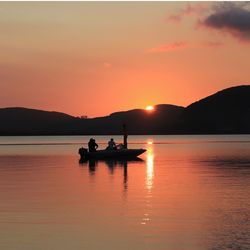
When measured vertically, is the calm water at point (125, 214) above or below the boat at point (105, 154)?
below

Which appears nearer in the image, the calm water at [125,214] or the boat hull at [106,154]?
the calm water at [125,214]

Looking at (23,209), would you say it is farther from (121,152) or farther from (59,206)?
(121,152)

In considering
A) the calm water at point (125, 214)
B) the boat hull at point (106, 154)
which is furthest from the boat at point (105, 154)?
the calm water at point (125, 214)

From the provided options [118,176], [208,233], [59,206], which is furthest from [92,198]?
[118,176]

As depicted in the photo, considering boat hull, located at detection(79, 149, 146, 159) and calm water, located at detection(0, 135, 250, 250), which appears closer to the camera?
calm water, located at detection(0, 135, 250, 250)

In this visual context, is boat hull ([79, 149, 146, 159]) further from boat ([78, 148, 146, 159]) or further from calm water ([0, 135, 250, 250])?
calm water ([0, 135, 250, 250])

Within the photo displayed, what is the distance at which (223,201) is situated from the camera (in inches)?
1086

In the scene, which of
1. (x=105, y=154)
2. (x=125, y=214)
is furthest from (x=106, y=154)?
(x=125, y=214)

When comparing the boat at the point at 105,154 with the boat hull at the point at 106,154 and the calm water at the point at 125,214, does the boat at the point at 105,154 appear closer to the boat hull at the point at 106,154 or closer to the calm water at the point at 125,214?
the boat hull at the point at 106,154

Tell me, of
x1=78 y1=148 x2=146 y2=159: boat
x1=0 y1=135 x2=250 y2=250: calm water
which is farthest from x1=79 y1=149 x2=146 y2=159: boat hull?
x1=0 y1=135 x2=250 y2=250: calm water

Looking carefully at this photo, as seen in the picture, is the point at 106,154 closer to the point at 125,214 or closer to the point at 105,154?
the point at 105,154

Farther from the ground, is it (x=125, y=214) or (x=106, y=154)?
(x=106, y=154)

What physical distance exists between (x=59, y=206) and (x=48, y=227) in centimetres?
535

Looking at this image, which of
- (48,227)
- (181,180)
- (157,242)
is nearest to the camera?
(157,242)
